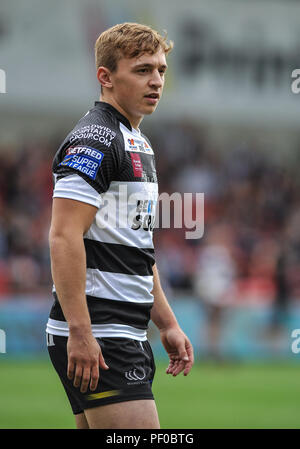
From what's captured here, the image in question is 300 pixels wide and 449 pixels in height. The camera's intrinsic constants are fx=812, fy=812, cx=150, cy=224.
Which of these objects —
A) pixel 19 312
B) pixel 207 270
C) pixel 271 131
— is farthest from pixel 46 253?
pixel 271 131

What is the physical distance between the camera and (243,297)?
14359mm

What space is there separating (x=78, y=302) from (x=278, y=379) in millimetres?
8863

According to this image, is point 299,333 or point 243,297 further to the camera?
point 243,297

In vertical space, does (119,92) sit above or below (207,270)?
above

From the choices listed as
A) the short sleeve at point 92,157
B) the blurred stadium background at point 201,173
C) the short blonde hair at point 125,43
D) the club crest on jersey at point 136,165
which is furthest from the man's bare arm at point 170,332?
the blurred stadium background at point 201,173

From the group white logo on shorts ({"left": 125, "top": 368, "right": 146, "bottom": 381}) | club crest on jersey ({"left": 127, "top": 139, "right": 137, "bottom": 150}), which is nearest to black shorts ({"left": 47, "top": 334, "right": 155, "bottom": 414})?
white logo on shorts ({"left": 125, "top": 368, "right": 146, "bottom": 381})

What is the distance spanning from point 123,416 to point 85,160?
1030mm

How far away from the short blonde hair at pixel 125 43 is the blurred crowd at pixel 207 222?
10031 millimetres

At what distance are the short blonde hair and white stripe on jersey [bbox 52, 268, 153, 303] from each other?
90 cm

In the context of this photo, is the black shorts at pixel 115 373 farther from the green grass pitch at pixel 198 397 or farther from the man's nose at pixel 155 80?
the green grass pitch at pixel 198 397

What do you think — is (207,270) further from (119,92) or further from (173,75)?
(119,92)

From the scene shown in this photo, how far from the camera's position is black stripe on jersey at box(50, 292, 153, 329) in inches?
132

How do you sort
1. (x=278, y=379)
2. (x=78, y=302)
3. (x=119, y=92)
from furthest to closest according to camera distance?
(x=278, y=379) → (x=119, y=92) → (x=78, y=302)

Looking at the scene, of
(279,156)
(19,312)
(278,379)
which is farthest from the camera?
(279,156)
